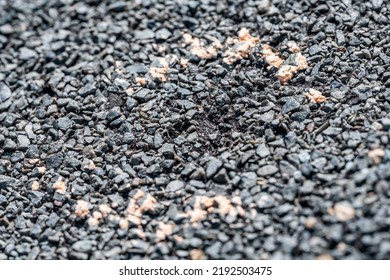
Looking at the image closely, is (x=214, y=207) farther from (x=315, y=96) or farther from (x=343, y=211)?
(x=315, y=96)

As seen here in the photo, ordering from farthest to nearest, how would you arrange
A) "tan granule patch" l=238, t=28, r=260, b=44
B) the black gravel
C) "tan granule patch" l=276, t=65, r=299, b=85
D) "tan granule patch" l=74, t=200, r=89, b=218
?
"tan granule patch" l=238, t=28, r=260, b=44
"tan granule patch" l=276, t=65, r=299, b=85
"tan granule patch" l=74, t=200, r=89, b=218
the black gravel

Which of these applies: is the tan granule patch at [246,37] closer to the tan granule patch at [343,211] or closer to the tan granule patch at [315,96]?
the tan granule patch at [315,96]

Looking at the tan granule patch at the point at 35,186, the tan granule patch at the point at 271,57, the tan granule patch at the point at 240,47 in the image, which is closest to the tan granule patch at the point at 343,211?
the tan granule patch at the point at 271,57

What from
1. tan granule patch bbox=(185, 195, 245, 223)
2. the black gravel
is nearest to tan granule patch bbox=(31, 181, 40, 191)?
the black gravel

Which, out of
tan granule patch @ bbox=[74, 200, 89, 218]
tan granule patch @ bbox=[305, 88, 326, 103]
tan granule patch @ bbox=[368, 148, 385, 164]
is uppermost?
tan granule patch @ bbox=[368, 148, 385, 164]

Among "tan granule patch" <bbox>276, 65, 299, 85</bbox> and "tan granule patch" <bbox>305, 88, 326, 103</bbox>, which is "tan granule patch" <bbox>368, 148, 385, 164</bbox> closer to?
"tan granule patch" <bbox>305, 88, 326, 103</bbox>

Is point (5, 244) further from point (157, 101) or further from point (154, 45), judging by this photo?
point (154, 45)
